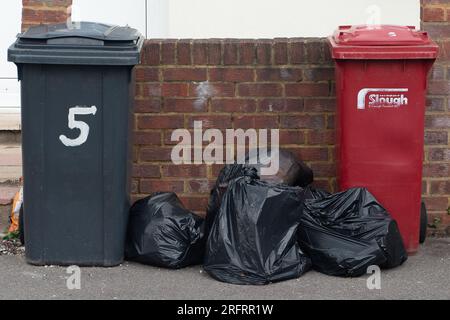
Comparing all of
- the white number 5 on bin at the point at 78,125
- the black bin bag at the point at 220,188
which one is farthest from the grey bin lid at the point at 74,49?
the black bin bag at the point at 220,188

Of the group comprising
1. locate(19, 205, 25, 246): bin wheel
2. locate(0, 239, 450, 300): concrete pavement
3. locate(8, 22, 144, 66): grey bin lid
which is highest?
locate(8, 22, 144, 66): grey bin lid

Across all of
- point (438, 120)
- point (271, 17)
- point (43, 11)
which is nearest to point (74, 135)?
point (43, 11)

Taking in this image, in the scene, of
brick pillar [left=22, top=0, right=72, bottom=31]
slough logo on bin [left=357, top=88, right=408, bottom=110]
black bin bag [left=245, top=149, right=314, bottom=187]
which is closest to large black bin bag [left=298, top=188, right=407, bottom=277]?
black bin bag [left=245, top=149, right=314, bottom=187]

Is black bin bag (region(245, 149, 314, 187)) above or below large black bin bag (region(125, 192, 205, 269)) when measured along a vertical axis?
above

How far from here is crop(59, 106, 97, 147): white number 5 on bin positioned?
19.0 ft

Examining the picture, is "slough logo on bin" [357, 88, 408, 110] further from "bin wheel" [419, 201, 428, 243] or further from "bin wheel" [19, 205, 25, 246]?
"bin wheel" [19, 205, 25, 246]

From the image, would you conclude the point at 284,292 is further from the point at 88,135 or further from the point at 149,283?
the point at 88,135

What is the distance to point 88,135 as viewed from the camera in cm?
582

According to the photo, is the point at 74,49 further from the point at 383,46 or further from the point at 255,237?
the point at 383,46

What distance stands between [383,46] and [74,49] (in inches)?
Answer: 72.4

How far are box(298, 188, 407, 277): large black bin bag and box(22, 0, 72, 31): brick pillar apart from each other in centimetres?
223

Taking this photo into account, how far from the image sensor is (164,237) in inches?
235

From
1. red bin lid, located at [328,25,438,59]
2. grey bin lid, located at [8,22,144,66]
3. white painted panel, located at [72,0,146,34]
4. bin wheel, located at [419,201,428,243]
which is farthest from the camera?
white painted panel, located at [72,0,146,34]

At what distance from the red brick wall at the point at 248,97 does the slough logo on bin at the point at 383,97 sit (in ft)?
1.88
